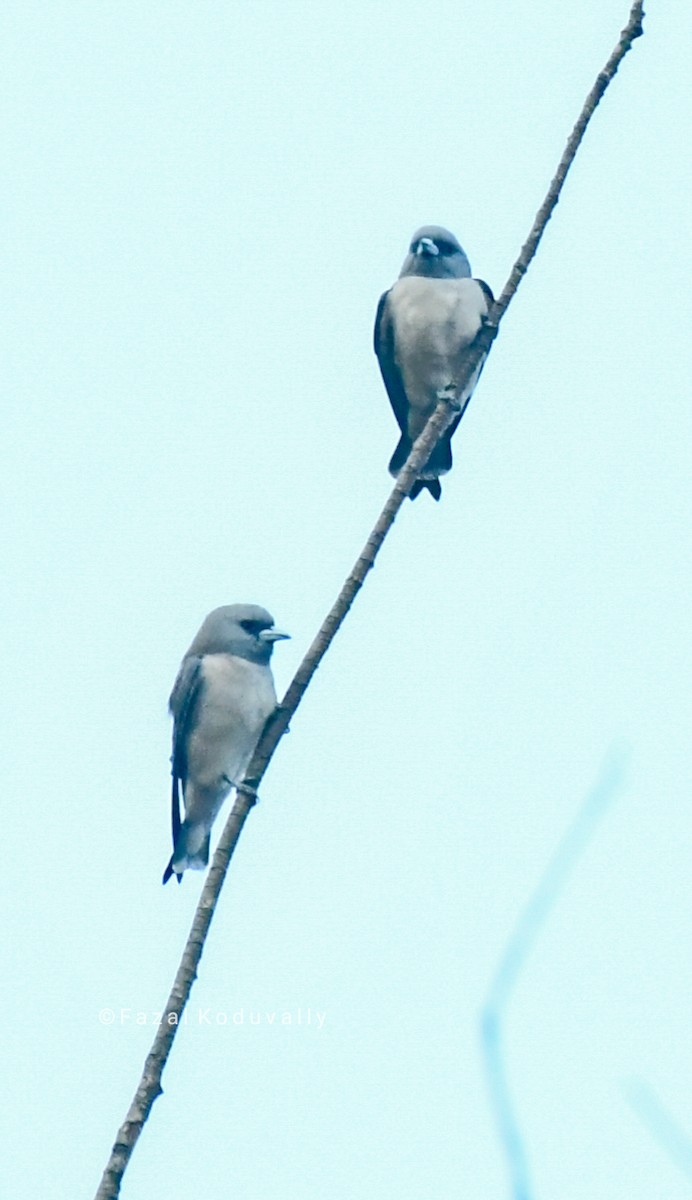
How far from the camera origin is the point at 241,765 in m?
6.46

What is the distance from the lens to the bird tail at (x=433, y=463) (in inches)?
324

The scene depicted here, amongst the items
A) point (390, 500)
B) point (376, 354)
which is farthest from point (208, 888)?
point (376, 354)

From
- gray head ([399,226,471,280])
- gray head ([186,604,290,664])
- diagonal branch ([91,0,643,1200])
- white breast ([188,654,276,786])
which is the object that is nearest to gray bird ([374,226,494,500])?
gray head ([399,226,471,280])

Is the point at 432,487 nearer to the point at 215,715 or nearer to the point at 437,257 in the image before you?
the point at 437,257

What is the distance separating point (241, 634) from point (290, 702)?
3339 mm

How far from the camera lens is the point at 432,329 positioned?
7.91 m

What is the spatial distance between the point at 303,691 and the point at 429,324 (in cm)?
457

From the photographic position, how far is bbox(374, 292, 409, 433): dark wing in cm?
827

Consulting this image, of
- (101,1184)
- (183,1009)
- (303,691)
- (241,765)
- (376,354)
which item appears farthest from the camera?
(376,354)

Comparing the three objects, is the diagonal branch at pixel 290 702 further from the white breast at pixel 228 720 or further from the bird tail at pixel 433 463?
the bird tail at pixel 433 463

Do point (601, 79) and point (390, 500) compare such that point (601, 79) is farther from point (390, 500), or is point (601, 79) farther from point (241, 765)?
point (241, 765)

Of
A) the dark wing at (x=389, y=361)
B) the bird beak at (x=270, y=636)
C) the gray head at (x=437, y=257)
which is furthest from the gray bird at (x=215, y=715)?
the gray head at (x=437, y=257)

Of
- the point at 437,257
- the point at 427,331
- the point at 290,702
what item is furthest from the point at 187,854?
the point at 437,257

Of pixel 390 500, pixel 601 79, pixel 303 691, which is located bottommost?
pixel 303 691
